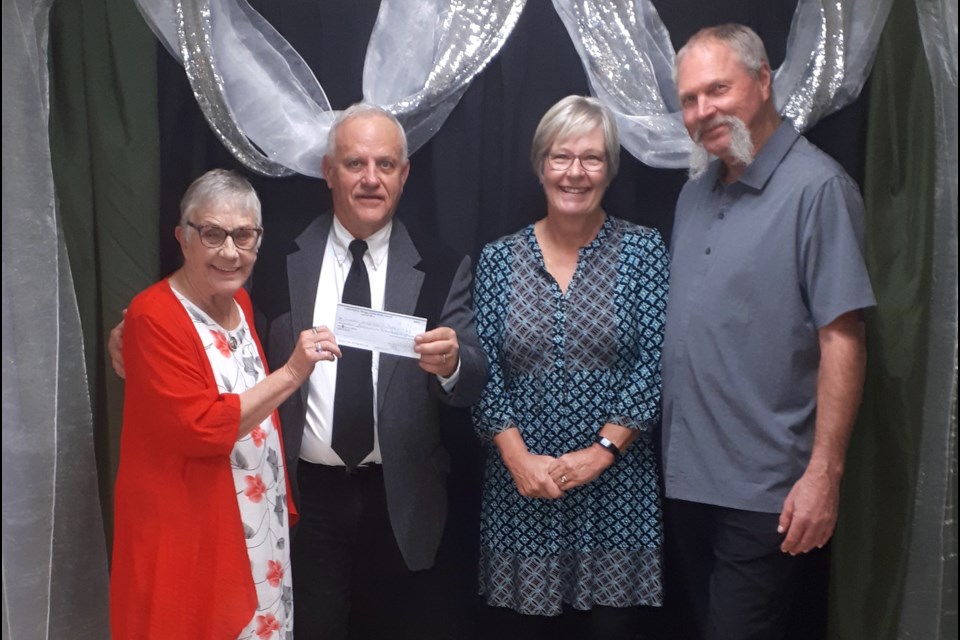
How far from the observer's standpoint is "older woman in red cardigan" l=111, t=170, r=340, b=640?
1746 mm

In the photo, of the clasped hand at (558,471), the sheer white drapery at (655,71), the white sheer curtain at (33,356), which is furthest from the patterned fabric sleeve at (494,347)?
the white sheer curtain at (33,356)

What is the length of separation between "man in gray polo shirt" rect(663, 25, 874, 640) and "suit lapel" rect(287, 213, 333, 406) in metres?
0.78

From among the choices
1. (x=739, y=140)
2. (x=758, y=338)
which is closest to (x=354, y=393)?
(x=758, y=338)

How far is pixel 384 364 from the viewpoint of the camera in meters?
2.04

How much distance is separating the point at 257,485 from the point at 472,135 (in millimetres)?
939

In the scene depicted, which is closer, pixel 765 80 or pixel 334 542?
pixel 765 80

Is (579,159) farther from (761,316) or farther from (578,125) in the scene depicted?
(761,316)

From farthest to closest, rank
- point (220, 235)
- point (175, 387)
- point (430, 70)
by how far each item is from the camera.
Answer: point (430, 70)
point (220, 235)
point (175, 387)

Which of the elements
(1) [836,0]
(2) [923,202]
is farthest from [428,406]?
(1) [836,0]

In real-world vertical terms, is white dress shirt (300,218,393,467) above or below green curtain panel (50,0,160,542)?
below

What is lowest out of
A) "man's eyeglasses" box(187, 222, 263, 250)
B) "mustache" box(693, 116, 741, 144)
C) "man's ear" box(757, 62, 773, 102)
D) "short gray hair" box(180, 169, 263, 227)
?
"man's eyeglasses" box(187, 222, 263, 250)

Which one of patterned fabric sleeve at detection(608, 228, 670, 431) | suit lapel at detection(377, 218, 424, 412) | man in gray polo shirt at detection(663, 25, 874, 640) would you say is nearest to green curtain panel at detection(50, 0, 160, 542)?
suit lapel at detection(377, 218, 424, 412)

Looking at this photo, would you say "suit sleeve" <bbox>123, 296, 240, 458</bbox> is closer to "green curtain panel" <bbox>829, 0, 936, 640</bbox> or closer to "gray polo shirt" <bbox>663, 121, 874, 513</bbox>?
"gray polo shirt" <bbox>663, 121, 874, 513</bbox>

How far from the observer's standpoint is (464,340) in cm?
200
